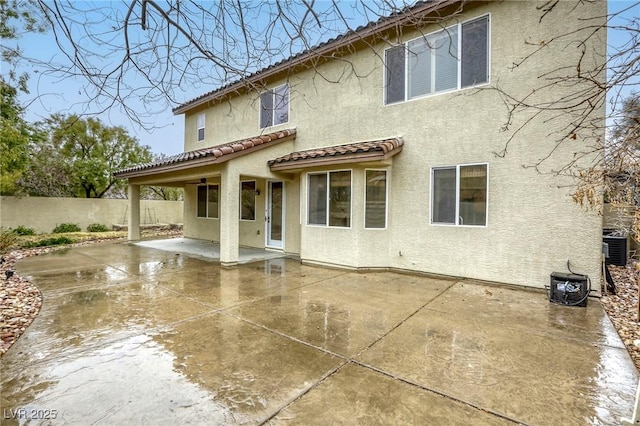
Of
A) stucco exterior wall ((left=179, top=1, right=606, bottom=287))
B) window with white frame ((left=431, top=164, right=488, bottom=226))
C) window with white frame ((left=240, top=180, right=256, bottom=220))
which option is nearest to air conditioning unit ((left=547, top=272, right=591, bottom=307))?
stucco exterior wall ((left=179, top=1, right=606, bottom=287))

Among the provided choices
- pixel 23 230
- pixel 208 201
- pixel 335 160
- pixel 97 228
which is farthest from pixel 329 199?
pixel 23 230

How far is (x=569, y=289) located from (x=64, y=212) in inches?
919

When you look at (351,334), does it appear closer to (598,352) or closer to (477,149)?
(598,352)

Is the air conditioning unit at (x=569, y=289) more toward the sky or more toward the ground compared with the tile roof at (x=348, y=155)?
→ more toward the ground

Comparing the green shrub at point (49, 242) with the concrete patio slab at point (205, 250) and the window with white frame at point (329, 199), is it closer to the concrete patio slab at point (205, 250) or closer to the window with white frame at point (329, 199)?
the concrete patio slab at point (205, 250)

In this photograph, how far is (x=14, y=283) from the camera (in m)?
7.29

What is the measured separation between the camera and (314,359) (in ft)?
12.7

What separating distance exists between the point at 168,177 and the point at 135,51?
29.7 feet

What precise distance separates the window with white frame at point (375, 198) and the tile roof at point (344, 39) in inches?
142

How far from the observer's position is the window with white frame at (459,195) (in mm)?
7590

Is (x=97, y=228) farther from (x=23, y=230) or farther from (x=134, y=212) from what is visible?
(x=134, y=212)

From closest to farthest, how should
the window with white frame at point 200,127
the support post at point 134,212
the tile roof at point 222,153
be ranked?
the tile roof at point 222,153
the support post at point 134,212
the window with white frame at point 200,127

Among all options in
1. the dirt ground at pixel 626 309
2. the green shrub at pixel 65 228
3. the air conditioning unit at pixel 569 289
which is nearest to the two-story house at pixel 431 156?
the air conditioning unit at pixel 569 289

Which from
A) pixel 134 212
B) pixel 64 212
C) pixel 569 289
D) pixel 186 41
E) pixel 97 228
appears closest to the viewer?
pixel 186 41
